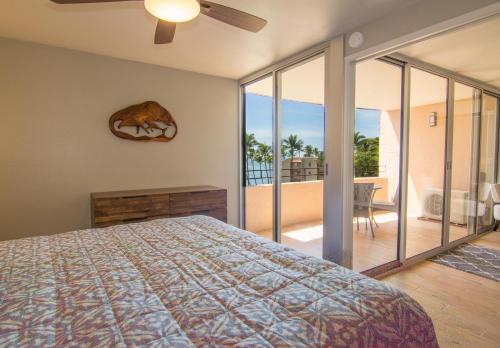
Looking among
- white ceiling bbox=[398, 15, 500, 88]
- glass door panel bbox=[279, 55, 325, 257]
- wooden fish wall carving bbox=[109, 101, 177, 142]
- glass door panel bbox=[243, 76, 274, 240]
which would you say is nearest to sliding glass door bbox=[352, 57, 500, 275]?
white ceiling bbox=[398, 15, 500, 88]

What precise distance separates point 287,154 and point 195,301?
8.99ft

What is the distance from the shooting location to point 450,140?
3393mm

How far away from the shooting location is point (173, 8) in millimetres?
1363

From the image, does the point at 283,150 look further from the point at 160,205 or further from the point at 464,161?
the point at 464,161

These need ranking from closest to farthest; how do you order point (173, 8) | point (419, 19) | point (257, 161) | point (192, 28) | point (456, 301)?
point (173, 8) < point (419, 19) < point (456, 301) < point (192, 28) < point (257, 161)

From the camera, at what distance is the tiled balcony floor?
292 cm

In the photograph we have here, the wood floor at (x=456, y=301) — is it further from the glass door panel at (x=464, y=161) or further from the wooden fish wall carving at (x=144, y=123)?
the wooden fish wall carving at (x=144, y=123)

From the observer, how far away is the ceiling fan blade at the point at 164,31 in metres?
1.70

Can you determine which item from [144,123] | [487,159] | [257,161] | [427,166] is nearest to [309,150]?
[257,161]

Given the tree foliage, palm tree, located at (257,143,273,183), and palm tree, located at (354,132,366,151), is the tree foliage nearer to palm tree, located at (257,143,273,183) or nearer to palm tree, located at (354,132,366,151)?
palm tree, located at (354,132,366,151)

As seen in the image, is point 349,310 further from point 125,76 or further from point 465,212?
point 465,212

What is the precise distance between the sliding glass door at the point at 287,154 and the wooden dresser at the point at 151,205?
0.78m

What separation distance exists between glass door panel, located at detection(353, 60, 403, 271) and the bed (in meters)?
1.81

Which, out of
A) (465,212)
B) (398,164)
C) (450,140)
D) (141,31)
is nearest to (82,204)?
(141,31)
